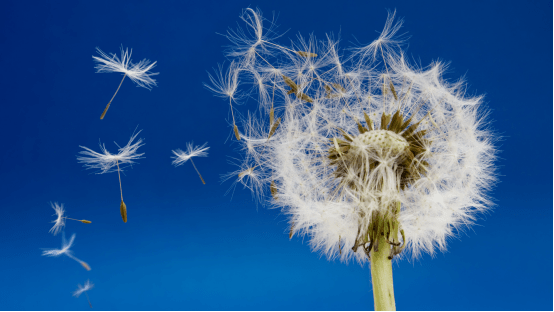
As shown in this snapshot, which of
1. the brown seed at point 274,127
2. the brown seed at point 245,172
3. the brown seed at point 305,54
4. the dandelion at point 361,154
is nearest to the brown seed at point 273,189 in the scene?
the dandelion at point 361,154

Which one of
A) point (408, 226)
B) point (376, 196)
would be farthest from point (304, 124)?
point (408, 226)

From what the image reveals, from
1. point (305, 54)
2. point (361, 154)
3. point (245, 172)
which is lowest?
point (361, 154)

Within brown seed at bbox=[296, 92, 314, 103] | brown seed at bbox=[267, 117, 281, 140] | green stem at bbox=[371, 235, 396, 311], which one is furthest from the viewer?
brown seed at bbox=[296, 92, 314, 103]

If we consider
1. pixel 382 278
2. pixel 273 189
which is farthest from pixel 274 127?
pixel 382 278

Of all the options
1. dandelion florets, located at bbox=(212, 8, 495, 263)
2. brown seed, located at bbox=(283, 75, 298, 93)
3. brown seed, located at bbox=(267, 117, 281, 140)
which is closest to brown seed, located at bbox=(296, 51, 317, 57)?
dandelion florets, located at bbox=(212, 8, 495, 263)

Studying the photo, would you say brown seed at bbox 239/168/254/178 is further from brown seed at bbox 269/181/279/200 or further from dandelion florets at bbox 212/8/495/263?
brown seed at bbox 269/181/279/200

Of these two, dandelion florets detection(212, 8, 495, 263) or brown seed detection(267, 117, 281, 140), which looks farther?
brown seed detection(267, 117, 281, 140)

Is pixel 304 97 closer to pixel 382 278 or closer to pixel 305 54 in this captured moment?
pixel 305 54

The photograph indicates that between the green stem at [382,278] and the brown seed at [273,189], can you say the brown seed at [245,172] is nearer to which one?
the brown seed at [273,189]
